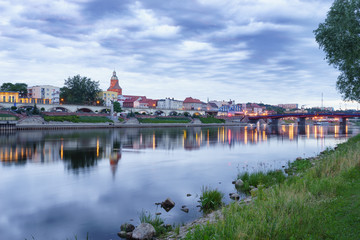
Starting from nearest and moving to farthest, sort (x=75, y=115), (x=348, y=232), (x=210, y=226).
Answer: (x=348, y=232) < (x=210, y=226) < (x=75, y=115)

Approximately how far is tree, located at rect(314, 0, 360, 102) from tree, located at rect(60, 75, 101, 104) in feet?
391

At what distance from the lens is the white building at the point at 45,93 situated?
504ft

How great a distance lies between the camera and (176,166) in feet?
91.9

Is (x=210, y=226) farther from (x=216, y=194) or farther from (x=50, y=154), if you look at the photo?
(x=50, y=154)

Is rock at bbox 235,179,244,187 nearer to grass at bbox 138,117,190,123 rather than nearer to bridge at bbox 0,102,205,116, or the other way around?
bridge at bbox 0,102,205,116

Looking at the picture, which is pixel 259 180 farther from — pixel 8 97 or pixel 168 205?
pixel 8 97

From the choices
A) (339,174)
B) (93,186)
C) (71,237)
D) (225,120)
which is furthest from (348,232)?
(225,120)

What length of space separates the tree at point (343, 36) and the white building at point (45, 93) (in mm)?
147877

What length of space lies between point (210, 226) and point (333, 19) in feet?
84.4

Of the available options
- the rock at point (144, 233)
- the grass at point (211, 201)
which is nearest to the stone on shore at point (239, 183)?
the grass at point (211, 201)

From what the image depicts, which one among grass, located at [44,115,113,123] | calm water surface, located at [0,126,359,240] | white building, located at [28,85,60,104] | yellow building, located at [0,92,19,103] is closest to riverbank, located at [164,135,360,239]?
calm water surface, located at [0,126,359,240]

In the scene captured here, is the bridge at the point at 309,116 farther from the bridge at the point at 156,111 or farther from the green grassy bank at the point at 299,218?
the green grassy bank at the point at 299,218

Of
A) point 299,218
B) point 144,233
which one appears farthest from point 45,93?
point 299,218

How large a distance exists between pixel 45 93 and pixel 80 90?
3401 cm
